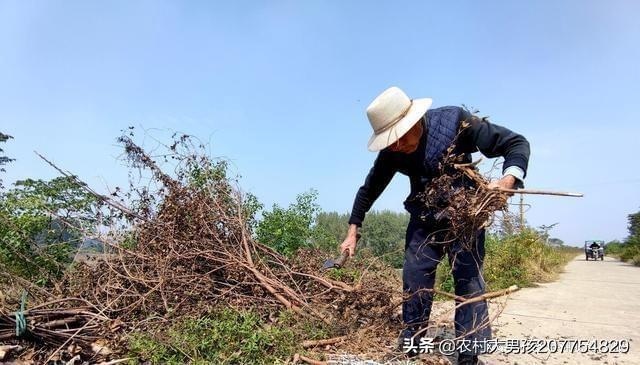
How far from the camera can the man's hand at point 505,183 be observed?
2.46 metres

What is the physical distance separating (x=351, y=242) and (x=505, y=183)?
1212mm

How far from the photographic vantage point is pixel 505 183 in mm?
2463

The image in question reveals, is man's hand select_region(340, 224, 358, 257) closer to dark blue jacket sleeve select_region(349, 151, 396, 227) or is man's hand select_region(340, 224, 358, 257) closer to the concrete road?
dark blue jacket sleeve select_region(349, 151, 396, 227)

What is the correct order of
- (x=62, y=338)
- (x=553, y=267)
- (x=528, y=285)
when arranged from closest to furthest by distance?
(x=62, y=338) → (x=528, y=285) → (x=553, y=267)

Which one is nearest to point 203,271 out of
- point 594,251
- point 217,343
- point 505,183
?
point 217,343

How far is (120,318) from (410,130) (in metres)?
2.45

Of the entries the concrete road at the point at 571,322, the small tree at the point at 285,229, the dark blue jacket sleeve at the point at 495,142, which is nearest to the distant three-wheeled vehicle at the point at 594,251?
the concrete road at the point at 571,322

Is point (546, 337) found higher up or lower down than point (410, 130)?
lower down

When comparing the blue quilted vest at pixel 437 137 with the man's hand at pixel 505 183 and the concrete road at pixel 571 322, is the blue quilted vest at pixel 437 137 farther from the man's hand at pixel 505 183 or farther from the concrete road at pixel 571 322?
the concrete road at pixel 571 322

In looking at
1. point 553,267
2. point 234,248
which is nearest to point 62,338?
point 234,248

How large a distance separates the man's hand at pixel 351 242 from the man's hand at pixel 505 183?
3.73 ft

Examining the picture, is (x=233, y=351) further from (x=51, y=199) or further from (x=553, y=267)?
(x=553, y=267)

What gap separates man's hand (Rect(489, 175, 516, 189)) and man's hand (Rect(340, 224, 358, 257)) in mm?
1137

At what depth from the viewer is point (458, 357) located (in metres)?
2.81
